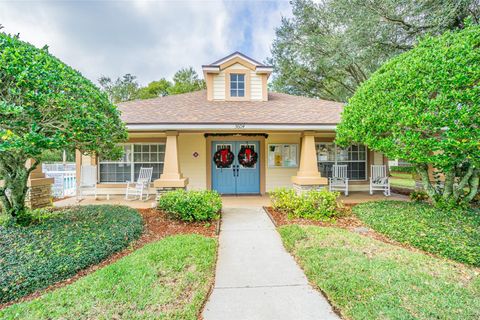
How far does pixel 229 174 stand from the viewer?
10.2 metres

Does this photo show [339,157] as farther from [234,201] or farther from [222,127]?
[222,127]

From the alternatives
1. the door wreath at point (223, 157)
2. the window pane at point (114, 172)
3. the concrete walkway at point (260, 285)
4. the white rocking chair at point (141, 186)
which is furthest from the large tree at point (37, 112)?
the door wreath at point (223, 157)

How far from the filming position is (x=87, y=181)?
8844mm

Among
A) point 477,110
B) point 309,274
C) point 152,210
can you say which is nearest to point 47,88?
point 152,210

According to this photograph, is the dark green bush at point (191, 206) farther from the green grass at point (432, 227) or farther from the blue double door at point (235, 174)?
the green grass at point (432, 227)

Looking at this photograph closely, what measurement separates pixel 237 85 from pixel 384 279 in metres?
9.06

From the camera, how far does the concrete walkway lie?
2.90 m

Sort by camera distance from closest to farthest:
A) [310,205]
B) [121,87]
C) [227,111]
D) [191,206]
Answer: [191,206]
[310,205]
[227,111]
[121,87]

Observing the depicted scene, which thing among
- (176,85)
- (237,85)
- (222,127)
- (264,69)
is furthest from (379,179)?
(176,85)

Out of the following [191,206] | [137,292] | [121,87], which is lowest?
[137,292]

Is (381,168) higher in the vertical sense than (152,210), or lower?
higher

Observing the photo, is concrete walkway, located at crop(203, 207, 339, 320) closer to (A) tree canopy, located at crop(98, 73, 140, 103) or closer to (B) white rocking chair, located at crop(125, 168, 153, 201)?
(B) white rocking chair, located at crop(125, 168, 153, 201)

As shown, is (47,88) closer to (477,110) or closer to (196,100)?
(196,100)

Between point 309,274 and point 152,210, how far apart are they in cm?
510
